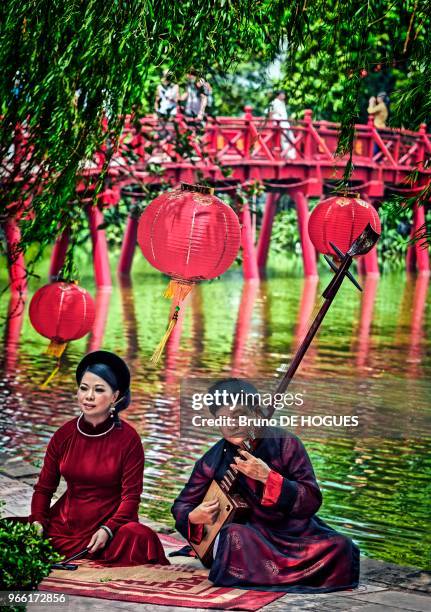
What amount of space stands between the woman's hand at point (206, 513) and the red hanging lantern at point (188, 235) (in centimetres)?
199

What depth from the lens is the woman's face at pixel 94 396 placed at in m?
6.44

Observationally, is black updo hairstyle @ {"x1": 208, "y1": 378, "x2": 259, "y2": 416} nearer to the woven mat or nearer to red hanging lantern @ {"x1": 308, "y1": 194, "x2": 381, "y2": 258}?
the woven mat

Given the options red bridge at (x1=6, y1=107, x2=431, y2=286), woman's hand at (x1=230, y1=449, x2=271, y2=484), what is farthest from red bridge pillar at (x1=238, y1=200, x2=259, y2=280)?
woman's hand at (x1=230, y1=449, x2=271, y2=484)

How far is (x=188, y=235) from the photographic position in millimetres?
8258

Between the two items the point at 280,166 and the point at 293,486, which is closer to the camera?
the point at 293,486

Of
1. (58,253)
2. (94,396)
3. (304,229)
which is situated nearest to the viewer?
(94,396)

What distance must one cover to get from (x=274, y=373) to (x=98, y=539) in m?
9.22

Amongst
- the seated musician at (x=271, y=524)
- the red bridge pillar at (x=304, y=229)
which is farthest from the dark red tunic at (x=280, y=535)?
the red bridge pillar at (x=304, y=229)

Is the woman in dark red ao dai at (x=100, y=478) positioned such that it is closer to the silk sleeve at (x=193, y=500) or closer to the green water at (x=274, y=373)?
the silk sleeve at (x=193, y=500)

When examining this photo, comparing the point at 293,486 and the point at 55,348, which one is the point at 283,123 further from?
the point at 293,486

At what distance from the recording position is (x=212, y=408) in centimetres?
636

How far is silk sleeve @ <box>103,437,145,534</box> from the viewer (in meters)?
6.49

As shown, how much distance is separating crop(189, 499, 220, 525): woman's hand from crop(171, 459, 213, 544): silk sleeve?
0.22 ft

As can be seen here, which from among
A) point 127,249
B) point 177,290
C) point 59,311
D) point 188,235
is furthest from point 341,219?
point 127,249
